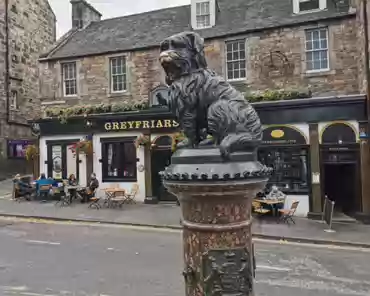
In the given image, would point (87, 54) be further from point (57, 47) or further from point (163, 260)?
point (163, 260)

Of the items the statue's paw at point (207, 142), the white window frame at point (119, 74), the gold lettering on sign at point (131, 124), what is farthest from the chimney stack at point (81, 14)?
the statue's paw at point (207, 142)

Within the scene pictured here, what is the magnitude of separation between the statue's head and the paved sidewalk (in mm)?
Result: 9119

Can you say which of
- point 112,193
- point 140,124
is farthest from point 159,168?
point 112,193

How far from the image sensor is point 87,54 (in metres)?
18.5

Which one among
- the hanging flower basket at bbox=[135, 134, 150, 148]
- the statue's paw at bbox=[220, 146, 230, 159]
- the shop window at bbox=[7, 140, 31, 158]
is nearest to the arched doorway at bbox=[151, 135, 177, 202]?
the hanging flower basket at bbox=[135, 134, 150, 148]

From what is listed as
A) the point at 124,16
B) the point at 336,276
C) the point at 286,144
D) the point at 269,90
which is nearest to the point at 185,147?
the point at 336,276

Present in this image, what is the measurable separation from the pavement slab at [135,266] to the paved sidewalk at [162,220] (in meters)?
0.82

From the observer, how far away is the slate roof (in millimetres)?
15922

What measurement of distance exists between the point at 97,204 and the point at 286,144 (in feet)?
27.7

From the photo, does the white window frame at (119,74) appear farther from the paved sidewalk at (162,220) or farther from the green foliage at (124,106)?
the paved sidewalk at (162,220)

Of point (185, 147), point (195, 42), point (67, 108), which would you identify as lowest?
point (185, 147)

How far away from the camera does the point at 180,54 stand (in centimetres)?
233

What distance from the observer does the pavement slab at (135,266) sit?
621cm

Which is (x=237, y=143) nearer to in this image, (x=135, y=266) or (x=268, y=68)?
(x=135, y=266)
